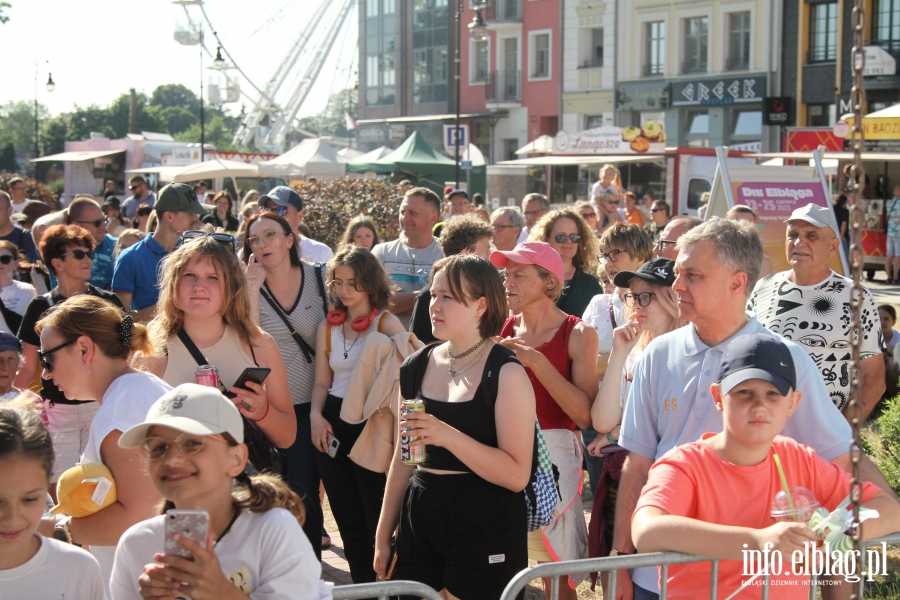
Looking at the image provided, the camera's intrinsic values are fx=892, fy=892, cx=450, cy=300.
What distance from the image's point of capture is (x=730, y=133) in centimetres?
3356

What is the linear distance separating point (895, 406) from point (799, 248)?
1.73 meters

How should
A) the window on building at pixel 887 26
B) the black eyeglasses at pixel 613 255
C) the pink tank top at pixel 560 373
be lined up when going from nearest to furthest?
the pink tank top at pixel 560 373
the black eyeglasses at pixel 613 255
the window on building at pixel 887 26

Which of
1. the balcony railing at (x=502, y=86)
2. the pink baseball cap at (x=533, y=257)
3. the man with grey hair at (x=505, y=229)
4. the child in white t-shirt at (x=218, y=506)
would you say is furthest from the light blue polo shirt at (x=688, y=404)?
the balcony railing at (x=502, y=86)

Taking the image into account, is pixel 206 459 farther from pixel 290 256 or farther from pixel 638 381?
pixel 290 256

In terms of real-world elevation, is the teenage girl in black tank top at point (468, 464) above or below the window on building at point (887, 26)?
below

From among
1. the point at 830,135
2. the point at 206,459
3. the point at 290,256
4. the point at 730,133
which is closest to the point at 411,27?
the point at 730,133

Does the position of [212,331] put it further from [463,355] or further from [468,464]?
[468,464]

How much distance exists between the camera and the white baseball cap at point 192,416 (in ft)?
7.79

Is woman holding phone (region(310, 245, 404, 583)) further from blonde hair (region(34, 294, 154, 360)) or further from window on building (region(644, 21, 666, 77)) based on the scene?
window on building (region(644, 21, 666, 77))

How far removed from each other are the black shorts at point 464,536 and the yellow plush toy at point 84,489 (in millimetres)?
1201

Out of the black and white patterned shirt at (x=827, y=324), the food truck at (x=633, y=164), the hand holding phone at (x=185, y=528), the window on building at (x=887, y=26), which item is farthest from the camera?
the window on building at (x=887, y=26)

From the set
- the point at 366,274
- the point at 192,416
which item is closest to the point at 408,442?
the point at 192,416

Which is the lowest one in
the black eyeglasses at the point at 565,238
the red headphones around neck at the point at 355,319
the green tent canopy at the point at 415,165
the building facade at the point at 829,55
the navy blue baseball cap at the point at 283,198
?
the red headphones around neck at the point at 355,319

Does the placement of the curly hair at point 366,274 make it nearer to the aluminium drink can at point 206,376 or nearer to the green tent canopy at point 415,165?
the aluminium drink can at point 206,376
